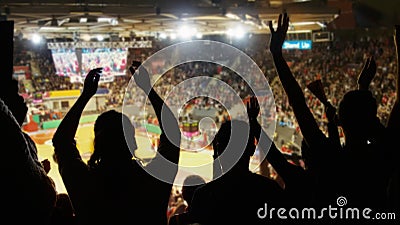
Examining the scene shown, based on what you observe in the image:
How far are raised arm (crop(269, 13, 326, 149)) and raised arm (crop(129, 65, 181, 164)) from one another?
0.57 m

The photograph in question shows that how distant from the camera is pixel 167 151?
204cm

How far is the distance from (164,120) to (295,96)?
660mm

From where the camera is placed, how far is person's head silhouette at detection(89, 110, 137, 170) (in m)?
1.88

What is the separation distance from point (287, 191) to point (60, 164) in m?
1.02

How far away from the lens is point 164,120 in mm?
2166

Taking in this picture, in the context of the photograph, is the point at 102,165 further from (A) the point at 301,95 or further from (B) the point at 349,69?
(B) the point at 349,69

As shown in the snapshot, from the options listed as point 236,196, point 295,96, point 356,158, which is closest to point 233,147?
point 236,196

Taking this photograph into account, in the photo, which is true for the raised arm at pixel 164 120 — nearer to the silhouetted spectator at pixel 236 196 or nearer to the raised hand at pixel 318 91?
the silhouetted spectator at pixel 236 196

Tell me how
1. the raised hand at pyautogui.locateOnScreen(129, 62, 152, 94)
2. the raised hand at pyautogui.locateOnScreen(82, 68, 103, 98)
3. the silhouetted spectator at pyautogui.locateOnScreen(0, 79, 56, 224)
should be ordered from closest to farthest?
1. the silhouetted spectator at pyautogui.locateOnScreen(0, 79, 56, 224)
2. the raised hand at pyautogui.locateOnScreen(82, 68, 103, 98)
3. the raised hand at pyautogui.locateOnScreen(129, 62, 152, 94)

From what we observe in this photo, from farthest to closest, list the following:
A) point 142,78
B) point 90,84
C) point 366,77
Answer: point 366,77 → point 142,78 → point 90,84

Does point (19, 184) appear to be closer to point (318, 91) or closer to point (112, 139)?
point (112, 139)

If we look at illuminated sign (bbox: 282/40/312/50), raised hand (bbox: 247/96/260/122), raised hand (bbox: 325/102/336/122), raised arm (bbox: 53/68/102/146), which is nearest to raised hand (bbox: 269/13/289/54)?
raised hand (bbox: 247/96/260/122)

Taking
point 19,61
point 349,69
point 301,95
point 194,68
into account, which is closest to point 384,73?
point 349,69

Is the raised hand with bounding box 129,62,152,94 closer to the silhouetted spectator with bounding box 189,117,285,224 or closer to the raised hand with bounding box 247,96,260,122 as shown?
the raised hand with bounding box 247,96,260,122
